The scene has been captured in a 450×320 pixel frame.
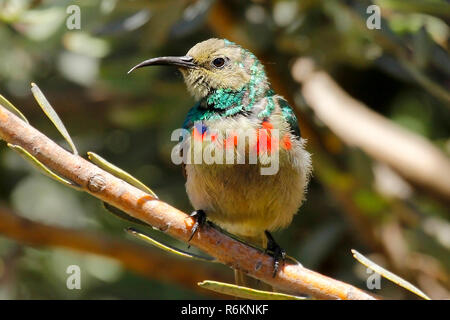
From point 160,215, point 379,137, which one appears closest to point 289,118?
point 379,137

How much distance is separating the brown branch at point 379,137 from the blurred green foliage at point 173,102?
5.6 inches

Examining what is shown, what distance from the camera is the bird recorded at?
3.23 m

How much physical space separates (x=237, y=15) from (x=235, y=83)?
3.33 ft

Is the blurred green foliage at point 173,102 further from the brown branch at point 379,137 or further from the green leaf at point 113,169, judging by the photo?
the green leaf at point 113,169

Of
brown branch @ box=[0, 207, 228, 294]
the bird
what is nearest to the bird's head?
the bird

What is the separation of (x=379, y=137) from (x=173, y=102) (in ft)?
4.26

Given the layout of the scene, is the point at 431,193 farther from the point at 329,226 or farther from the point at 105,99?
the point at 105,99

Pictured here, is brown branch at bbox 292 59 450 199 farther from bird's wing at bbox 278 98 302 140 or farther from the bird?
the bird

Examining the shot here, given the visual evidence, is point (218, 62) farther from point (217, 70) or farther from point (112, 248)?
point (112, 248)

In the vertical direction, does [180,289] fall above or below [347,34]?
below

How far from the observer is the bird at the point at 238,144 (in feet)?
10.6

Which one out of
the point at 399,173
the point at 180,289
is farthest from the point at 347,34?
the point at 180,289

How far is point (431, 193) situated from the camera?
434cm

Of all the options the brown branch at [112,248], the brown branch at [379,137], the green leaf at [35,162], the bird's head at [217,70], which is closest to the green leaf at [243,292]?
the green leaf at [35,162]
